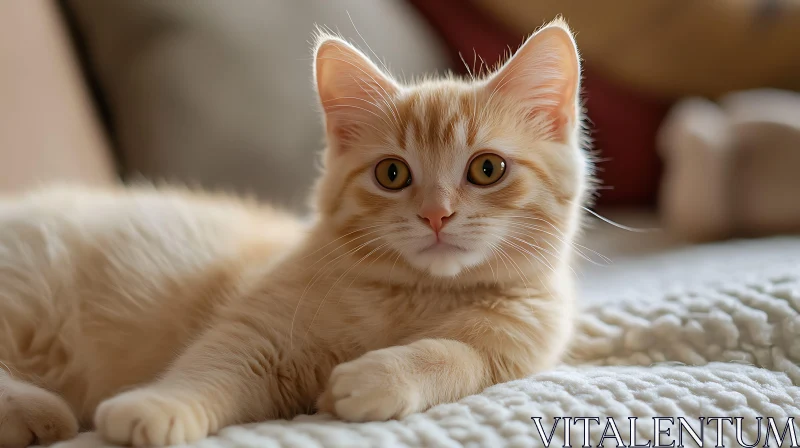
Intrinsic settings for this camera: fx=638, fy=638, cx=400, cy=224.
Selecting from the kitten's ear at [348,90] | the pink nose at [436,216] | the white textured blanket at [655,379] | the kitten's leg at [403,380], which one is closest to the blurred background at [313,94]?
the white textured blanket at [655,379]

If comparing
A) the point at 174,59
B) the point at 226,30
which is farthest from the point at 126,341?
the point at 226,30

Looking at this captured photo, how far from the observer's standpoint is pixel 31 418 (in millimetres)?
781

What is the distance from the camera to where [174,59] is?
1.55 metres

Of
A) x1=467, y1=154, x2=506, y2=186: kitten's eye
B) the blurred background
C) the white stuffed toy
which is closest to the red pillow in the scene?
the blurred background

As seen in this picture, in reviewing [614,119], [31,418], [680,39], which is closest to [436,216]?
[31,418]

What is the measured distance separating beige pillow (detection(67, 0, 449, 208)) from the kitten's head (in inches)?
25.1

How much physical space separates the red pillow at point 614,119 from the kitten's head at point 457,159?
2.88 ft

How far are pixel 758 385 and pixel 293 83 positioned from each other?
128cm

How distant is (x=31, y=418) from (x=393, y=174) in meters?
0.55

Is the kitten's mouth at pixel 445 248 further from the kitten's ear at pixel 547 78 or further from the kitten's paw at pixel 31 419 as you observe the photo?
the kitten's paw at pixel 31 419

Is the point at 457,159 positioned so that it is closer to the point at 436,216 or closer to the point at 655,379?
the point at 436,216

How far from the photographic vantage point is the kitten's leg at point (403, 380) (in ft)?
2.33

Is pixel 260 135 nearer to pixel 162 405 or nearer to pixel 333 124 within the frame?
pixel 333 124

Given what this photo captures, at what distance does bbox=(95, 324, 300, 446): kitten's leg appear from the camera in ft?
2.18
